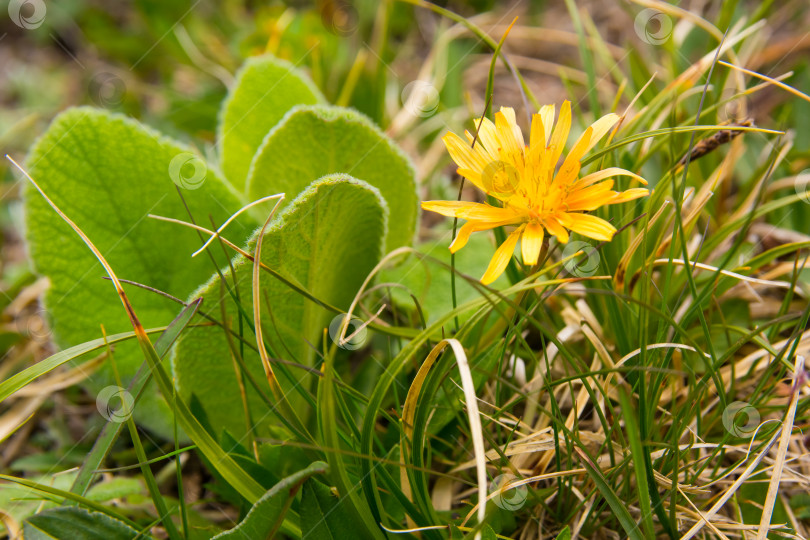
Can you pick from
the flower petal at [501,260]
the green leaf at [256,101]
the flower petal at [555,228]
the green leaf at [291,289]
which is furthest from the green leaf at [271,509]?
the green leaf at [256,101]

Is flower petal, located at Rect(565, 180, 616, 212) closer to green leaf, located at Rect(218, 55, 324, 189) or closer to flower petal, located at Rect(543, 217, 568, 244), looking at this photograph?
flower petal, located at Rect(543, 217, 568, 244)

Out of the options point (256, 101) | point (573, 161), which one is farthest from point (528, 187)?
point (256, 101)

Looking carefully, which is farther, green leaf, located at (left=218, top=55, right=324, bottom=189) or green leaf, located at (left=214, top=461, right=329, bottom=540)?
green leaf, located at (left=218, top=55, right=324, bottom=189)

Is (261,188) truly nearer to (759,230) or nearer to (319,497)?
(319,497)

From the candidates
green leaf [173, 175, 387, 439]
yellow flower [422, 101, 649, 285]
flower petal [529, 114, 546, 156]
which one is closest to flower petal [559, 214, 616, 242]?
yellow flower [422, 101, 649, 285]

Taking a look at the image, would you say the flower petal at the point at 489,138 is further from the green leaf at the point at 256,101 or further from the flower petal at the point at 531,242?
the green leaf at the point at 256,101

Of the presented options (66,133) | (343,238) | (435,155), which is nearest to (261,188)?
(343,238)

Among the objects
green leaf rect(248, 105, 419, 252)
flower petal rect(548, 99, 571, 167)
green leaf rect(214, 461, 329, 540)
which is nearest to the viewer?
green leaf rect(214, 461, 329, 540)

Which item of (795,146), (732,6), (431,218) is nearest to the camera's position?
(732,6)
